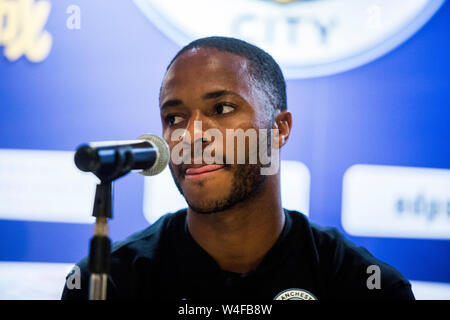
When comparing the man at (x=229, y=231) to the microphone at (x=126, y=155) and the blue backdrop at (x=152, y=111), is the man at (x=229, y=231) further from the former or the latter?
the microphone at (x=126, y=155)

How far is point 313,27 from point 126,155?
1119mm

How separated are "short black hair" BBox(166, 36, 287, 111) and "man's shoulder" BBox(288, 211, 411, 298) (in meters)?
0.44

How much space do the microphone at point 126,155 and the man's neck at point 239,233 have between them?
558 mm

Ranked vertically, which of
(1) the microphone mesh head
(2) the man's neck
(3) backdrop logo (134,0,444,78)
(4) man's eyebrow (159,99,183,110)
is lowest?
(2) the man's neck

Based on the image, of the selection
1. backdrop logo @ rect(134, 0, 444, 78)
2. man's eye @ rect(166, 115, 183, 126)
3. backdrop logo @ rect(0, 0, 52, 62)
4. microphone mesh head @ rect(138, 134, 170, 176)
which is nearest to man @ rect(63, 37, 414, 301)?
man's eye @ rect(166, 115, 183, 126)

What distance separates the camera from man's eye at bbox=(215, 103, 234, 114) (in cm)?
146

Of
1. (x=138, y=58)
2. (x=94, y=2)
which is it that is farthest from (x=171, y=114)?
(x=94, y=2)

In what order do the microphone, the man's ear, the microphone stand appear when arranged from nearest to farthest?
the microphone
the microphone stand
the man's ear

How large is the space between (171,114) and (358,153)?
716mm

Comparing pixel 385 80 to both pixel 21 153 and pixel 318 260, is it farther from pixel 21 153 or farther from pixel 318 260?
pixel 21 153

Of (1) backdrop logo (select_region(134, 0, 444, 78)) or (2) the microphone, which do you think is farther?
(1) backdrop logo (select_region(134, 0, 444, 78))

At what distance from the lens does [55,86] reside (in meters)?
1.84

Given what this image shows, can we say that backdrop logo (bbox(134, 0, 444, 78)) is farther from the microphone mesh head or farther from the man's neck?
the microphone mesh head

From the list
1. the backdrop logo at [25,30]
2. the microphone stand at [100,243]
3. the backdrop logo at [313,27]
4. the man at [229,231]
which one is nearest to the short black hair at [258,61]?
the man at [229,231]
